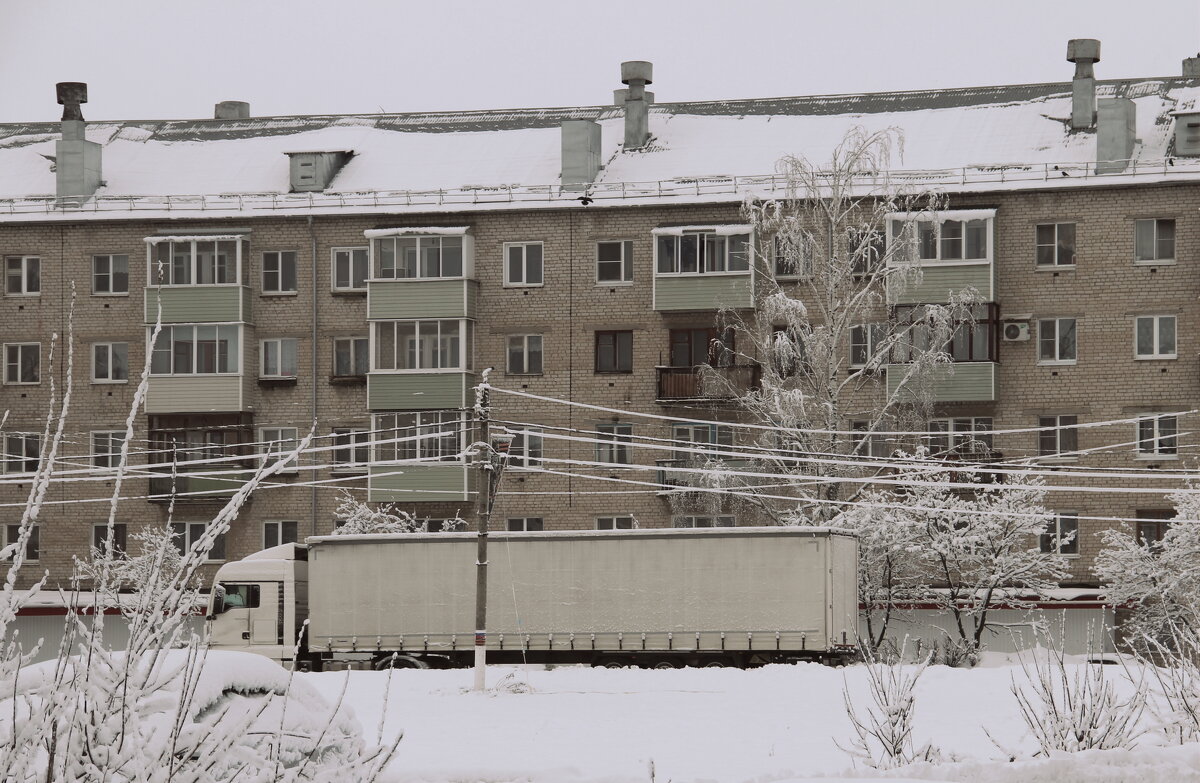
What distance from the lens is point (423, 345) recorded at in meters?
55.1

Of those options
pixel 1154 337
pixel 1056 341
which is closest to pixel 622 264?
pixel 1056 341

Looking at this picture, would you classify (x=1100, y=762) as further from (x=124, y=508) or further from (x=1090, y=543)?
(x=124, y=508)

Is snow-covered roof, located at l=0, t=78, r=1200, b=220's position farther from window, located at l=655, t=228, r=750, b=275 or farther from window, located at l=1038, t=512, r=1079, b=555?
window, located at l=1038, t=512, r=1079, b=555

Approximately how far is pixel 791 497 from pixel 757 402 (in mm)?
2795

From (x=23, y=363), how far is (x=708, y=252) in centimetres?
2385

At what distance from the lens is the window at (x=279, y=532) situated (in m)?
55.1


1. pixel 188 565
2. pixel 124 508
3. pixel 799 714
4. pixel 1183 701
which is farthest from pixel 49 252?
pixel 188 565

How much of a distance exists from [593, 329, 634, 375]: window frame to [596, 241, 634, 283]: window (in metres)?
1.70

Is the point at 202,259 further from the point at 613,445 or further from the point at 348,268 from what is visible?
the point at 613,445

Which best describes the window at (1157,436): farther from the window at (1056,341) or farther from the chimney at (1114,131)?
the chimney at (1114,131)

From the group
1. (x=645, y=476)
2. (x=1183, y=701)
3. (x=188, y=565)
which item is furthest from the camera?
(x=645, y=476)

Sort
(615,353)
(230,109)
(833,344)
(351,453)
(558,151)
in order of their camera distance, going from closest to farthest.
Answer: (833,344)
(615,353)
(351,453)
(558,151)
(230,109)

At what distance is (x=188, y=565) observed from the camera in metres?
7.06

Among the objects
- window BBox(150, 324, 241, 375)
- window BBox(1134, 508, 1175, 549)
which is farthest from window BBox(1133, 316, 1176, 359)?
window BBox(150, 324, 241, 375)
